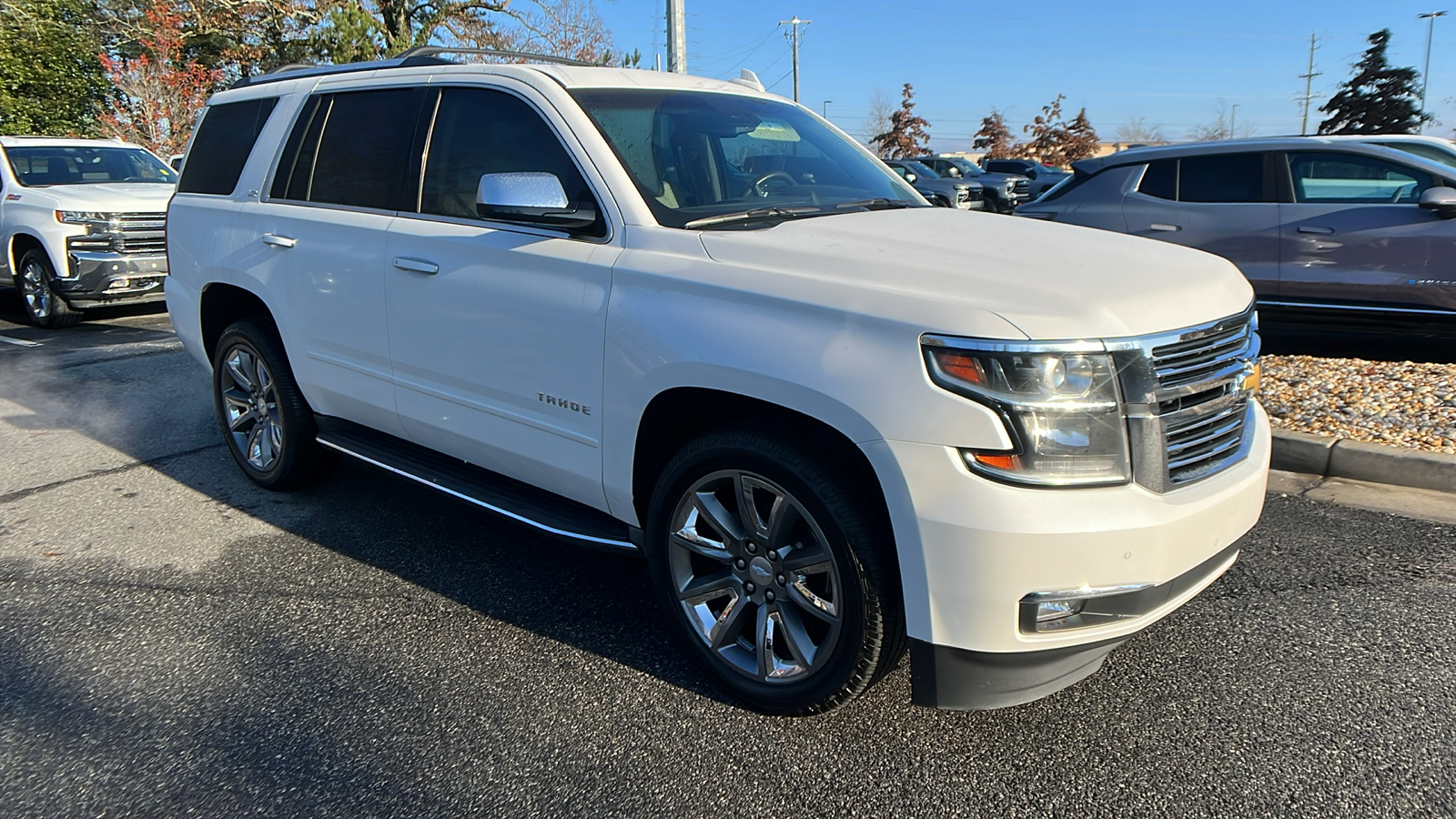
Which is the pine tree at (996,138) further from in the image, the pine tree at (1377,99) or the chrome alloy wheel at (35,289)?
the chrome alloy wheel at (35,289)

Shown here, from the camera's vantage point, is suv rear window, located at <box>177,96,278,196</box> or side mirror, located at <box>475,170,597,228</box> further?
suv rear window, located at <box>177,96,278,196</box>

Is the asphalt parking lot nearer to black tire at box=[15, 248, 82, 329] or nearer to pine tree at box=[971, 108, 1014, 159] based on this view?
black tire at box=[15, 248, 82, 329]

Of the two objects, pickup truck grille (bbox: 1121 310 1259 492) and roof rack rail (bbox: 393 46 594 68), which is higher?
roof rack rail (bbox: 393 46 594 68)

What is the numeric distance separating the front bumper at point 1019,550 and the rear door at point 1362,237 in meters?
5.52

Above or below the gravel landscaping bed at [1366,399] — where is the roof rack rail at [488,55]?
above

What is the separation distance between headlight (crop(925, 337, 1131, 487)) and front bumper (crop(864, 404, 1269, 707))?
0.17 feet

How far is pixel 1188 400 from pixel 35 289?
11.6m

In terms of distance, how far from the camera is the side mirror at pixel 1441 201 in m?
6.62

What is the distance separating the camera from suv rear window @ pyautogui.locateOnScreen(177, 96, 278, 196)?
485 centimetres

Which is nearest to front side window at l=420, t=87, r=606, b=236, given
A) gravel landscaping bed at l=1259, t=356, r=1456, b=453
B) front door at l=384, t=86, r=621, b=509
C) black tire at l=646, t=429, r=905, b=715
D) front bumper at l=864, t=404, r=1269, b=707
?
front door at l=384, t=86, r=621, b=509

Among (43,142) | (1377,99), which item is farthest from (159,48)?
(1377,99)

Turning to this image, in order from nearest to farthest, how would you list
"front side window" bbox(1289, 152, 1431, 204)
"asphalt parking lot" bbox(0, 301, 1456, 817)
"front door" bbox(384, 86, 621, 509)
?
"asphalt parking lot" bbox(0, 301, 1456, 817)
"front door" bbox(384, 86, 621, 509)
"front side window" bbox(1289, 152, 1431, 204)

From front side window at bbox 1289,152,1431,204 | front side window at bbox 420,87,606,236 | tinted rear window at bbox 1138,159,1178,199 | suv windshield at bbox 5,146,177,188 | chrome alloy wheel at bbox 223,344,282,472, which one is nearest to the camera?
front side window at bbox 420,87,606,236

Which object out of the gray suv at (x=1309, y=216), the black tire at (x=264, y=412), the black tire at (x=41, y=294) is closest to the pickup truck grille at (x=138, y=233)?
the black tire at (x=41, y=294)
